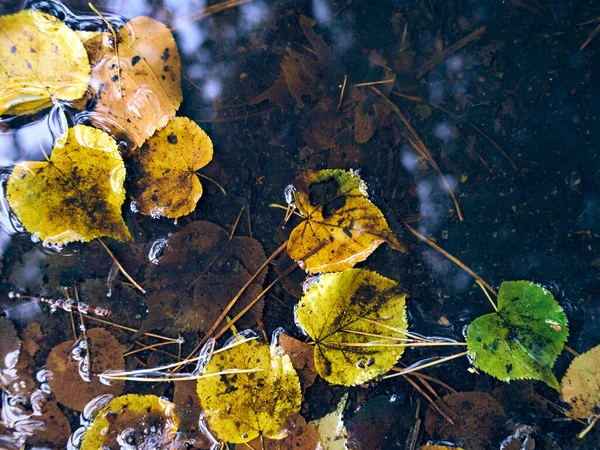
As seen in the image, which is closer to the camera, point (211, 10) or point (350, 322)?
point (350, 322)

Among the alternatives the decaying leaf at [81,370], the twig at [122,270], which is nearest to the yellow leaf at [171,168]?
the twig at [122,270]

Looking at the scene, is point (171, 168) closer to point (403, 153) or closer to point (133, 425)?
point (403, 153)

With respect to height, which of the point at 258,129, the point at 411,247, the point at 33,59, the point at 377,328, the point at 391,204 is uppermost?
the point at 33,59

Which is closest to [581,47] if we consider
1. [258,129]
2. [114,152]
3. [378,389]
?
[258,129]

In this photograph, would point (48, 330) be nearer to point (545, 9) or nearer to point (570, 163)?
point (570, 163)

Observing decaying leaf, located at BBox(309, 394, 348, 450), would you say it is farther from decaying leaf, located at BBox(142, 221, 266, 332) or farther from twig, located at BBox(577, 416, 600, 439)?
twig, located at BBox(577, 416, 600, 439)

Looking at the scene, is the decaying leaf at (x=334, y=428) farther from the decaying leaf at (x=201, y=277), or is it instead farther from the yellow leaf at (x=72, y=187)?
the yellow leaf at (x=72, y=187)

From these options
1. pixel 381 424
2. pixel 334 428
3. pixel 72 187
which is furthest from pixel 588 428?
pixel 72 187
